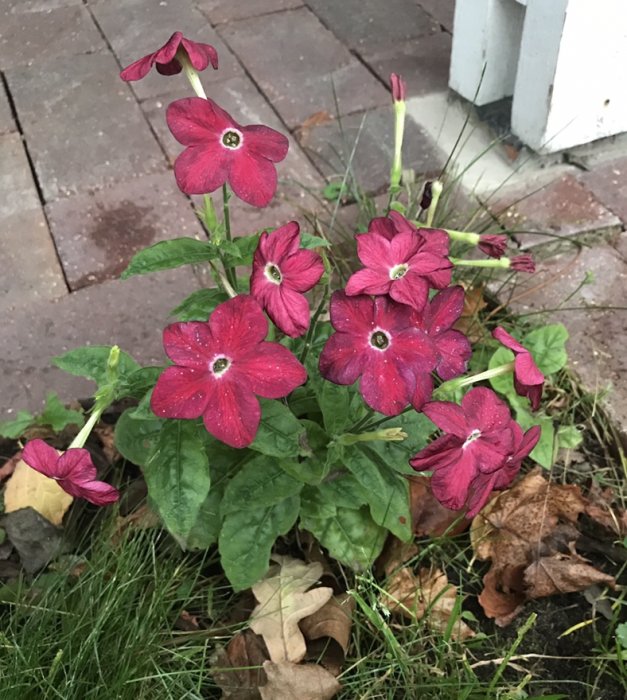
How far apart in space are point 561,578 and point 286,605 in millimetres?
604

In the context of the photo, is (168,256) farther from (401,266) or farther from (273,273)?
(401,266)

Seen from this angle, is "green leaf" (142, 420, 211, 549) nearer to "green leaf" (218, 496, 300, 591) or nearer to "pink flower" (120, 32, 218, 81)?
"green leaf" (218, 496, 300, 591)

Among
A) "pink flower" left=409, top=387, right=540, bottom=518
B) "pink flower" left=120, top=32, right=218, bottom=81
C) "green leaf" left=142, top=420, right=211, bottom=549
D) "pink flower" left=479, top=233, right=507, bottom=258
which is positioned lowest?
"green leaf" left=142, top=420, right=211, bottom=549

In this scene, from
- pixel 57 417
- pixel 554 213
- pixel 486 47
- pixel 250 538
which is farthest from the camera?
pixel 486 47

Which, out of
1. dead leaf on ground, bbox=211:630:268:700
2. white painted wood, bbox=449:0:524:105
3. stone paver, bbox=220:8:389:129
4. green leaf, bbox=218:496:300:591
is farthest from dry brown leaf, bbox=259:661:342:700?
stone paver, bbox=220:8:389:129

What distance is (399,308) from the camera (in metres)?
1.13

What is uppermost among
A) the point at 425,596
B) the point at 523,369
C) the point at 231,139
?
the point at 231,139

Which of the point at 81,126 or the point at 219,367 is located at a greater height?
the point at 219,367

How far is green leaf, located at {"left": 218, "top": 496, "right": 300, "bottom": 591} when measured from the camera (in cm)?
156

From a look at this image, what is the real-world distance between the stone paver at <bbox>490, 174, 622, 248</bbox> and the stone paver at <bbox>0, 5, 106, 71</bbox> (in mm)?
1897

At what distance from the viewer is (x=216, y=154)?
47.4 inches

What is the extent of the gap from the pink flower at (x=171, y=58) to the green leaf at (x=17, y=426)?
38.1 inches

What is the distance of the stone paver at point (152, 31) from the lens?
10.2 ft

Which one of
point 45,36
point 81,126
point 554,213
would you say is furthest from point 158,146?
point 554,213
